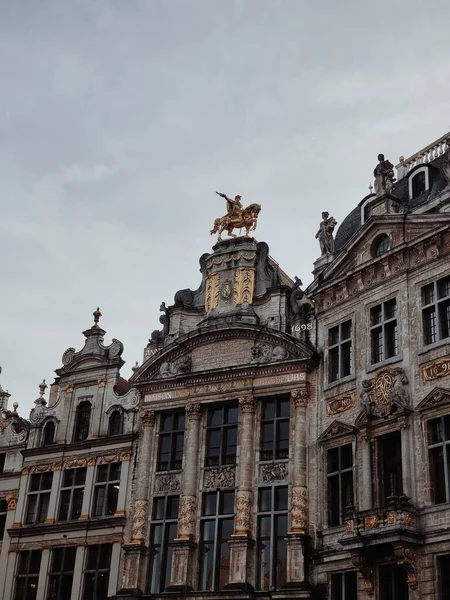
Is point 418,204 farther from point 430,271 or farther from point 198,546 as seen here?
point 198,546

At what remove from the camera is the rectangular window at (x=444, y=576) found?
2530 cm

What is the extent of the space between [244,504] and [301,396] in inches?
166

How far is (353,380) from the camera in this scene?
99.9 feet

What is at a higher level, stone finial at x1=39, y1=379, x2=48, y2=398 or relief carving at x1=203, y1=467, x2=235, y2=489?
stone finial at x1=39, y1=379, x2=48, y2=398

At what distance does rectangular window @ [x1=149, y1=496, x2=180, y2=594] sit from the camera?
32469 millimetres

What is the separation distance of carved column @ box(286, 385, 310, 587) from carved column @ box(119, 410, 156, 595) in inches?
235

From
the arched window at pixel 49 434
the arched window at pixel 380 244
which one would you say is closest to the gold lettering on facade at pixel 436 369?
the arched window at pixel 380 244

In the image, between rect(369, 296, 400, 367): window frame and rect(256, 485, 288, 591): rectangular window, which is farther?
rect(256, 485, 288, 591): rectangular window

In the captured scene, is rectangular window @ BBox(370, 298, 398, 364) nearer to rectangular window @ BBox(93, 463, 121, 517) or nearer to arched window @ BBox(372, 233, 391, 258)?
arched window @ BBox(372, 233, 391, 258)

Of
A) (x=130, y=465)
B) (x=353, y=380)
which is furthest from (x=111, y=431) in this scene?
(x=353, y=380)

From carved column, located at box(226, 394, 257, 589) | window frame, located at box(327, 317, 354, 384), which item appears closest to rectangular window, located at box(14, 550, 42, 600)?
carved column, located at box(226, 394, 257, 589)

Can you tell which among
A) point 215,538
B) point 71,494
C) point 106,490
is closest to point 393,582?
point 215,538

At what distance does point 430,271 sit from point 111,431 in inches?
587

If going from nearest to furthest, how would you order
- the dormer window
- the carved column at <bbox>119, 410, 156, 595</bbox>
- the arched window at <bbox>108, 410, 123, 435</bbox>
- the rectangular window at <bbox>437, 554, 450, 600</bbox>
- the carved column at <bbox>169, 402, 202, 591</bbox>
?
1. the rectangular window at <bbox>437, 554, 450, 600</bbox>
2. the carved column at <bbox>169, 402, 202, 591</bbox>
3. the dormer window
4. the carved column at <bbox>119, 410, 156, 595</bbox>
5. the arched window at <bbox>108, 410, 123, 435</bbox>
